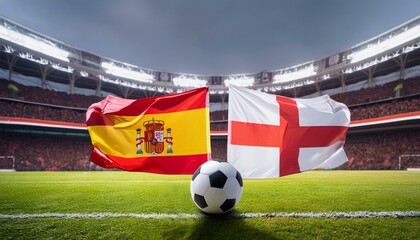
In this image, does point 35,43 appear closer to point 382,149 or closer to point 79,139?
point 79,139

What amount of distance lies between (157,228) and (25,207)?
94.7 inches

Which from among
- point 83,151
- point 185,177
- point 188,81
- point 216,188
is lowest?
point 83,151

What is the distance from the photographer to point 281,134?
182 inches

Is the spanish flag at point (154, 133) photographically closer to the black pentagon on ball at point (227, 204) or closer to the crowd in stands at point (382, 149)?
the black pentagon on ball at point (227, 204)

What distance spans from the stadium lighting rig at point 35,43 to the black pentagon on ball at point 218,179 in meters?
30.7

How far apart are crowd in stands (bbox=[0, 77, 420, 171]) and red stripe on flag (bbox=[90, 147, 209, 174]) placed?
26.8 meters

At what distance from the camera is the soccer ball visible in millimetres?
3090

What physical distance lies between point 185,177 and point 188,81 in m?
32.7

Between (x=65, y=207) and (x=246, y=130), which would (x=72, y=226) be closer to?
(x=65, y=207)

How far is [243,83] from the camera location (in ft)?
139

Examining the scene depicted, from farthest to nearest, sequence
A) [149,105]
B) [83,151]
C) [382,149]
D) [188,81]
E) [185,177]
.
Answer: [188,81]
[83,151]
[382,149]
[185,177]
[149,105]

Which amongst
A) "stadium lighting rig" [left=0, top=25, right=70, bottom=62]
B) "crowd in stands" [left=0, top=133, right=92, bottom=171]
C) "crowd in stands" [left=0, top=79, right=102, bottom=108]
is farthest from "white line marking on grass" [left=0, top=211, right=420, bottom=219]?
"crowd in stands" [left=0, top=79, right=102, bottom=108]

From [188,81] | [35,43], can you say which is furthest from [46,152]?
[188,81]

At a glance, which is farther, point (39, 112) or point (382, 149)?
point (39, 112)
